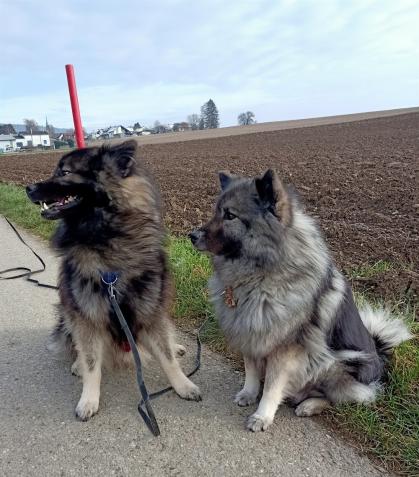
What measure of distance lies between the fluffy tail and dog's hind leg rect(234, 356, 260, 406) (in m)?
0.86

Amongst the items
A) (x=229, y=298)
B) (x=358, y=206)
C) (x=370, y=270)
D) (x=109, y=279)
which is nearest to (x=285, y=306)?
(x=229, y=298)

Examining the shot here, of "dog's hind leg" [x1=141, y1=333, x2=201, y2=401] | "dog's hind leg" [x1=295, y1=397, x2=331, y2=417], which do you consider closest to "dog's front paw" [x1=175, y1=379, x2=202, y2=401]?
"dog's hind leg" [x1=141, y1=333, x2=201, y2=401]

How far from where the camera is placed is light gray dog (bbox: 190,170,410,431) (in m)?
2.39

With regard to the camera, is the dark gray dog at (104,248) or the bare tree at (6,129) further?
the bare tree at (6,129)

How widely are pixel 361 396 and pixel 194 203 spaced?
244 inches

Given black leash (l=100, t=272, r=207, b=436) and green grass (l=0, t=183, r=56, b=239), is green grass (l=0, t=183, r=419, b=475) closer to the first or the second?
black leash (l=100, t=272, r=207, b=436)

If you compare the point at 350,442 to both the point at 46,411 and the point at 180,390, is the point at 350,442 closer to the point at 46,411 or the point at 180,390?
the point at 180,390

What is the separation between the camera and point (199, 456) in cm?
212

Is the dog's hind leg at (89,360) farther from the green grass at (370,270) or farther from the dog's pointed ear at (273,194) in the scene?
the green grass at (370,270)

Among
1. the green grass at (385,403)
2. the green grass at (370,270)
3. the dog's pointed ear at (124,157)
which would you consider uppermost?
the dog's pointed ear at (124,157)

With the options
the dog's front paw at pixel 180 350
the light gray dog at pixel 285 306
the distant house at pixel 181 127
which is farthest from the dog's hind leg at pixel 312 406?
the distant house at pixel 181 127

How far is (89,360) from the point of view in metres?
2.62

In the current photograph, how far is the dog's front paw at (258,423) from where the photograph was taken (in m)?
2.33

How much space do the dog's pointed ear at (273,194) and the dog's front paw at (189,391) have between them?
1258 mm
